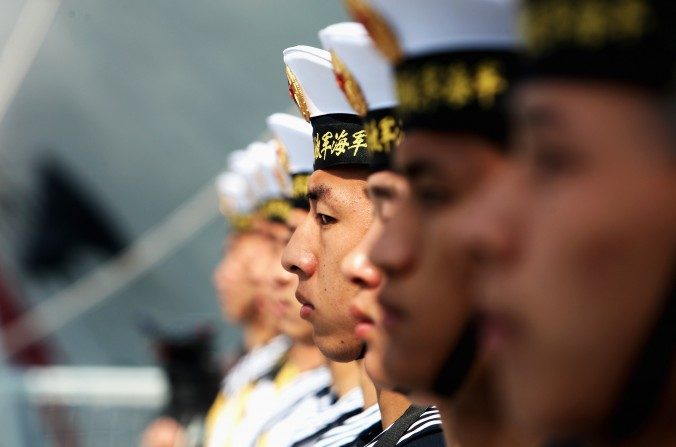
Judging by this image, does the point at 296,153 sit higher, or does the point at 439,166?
the point at 439,166

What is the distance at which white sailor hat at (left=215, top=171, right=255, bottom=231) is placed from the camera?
5832 mm

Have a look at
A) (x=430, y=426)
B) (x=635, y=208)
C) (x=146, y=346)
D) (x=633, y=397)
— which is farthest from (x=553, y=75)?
(x=146, y=346)

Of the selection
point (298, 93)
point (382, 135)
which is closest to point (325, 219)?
point (298, 93)

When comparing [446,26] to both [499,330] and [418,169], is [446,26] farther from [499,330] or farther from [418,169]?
[499,330]

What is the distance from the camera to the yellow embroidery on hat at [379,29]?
194 centimetres

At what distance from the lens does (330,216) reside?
116 inches

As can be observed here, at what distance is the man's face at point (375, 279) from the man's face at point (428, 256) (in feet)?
0.19

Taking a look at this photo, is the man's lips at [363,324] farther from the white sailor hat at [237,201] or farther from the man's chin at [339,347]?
the white sailor hat at [237,201]

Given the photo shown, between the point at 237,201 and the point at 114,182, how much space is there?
5.29 metres

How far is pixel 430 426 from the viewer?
2.62m

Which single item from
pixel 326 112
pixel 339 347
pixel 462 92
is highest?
pixel 462 92

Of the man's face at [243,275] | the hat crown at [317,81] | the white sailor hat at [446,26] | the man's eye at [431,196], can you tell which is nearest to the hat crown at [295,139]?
the hat crown at [317,81]

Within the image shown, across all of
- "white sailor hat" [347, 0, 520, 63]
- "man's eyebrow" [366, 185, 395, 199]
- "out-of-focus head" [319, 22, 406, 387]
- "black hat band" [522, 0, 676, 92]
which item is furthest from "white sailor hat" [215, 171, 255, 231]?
"black hat band" [522, 0, 676, 92]

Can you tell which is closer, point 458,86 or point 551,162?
point 551,162
